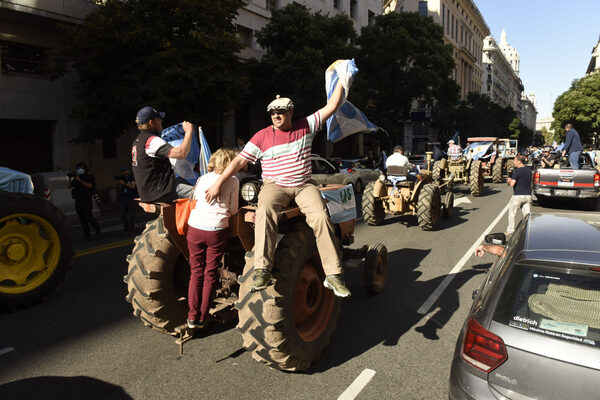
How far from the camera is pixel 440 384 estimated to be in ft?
11.1

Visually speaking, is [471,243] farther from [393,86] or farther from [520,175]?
[393,86]

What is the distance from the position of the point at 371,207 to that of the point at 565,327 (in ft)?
24.9

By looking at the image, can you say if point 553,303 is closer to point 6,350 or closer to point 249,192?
point 249,192

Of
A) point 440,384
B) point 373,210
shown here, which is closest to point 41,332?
point 440,384

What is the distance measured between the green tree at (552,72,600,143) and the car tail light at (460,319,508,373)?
41.4 meters

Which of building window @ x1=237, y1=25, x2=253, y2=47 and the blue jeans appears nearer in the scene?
the blue jeans

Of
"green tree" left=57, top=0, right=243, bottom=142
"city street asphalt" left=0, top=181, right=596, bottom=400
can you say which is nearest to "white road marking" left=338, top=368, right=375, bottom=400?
"city street asphalt" left=0, top=181, right=596, bottom=400

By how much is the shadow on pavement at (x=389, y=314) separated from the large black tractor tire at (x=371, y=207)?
10.9 feet

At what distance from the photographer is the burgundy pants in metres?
3.47

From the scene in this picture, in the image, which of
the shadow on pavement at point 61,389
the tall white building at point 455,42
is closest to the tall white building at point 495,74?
the tall white building at point 455,42

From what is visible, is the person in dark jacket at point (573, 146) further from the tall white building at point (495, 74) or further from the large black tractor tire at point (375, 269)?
the tall white building at point (495, 74)

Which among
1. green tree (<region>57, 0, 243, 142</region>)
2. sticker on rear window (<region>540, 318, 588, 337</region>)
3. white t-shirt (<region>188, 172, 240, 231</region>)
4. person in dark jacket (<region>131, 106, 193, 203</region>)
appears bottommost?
sticker on rear window (<region>540, 318, 588, 337</region>)

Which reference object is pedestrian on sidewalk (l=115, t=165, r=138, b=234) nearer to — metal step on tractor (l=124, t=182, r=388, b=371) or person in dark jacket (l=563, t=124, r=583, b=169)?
metal step on tractor (l=124, t=182, r=388, b=371)

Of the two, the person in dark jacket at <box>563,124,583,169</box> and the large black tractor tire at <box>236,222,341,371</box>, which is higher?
the person in dark jacket at <box>563,124,583,169</box>
